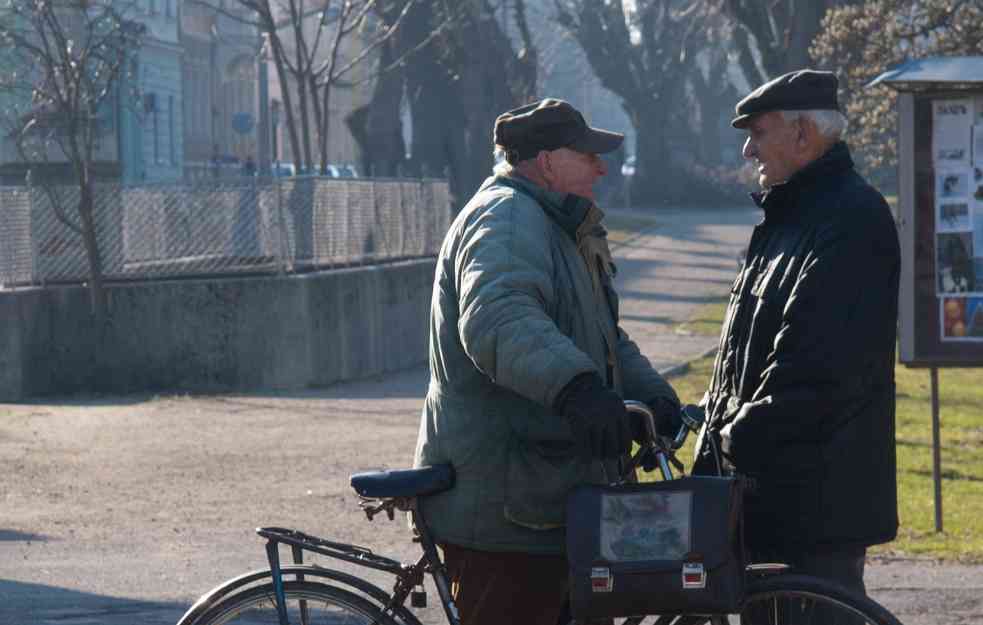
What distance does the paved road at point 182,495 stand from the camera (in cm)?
703

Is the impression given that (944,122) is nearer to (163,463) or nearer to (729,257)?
(163,463)

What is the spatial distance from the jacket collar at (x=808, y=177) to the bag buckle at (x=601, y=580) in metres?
1.08

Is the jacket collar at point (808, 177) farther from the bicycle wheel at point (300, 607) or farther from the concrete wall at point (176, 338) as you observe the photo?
the concrete wall at point (176, 338)

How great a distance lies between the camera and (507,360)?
12.5ft

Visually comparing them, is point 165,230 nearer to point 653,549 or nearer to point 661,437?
point 661,437

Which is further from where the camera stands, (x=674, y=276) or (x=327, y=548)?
(x=674, y=276)

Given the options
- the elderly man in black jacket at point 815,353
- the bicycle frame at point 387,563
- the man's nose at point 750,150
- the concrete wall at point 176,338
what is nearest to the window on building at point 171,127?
the concrete wall at point 176,338

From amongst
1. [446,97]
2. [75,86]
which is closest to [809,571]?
[75,86]

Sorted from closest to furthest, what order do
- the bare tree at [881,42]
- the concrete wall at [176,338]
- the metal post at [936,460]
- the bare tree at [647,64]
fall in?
the metal post at [936,460]
the concrete wall at [176,338]
the bare tree at [881,42]
the bare tree at [647,64]

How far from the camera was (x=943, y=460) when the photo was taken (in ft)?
34.8

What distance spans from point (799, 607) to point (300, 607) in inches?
45.1

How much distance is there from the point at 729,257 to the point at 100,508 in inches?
999

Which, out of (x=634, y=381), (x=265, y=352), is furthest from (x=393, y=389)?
(x=634, y=381)

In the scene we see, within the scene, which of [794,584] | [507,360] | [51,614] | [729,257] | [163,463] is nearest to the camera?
[507,360]
